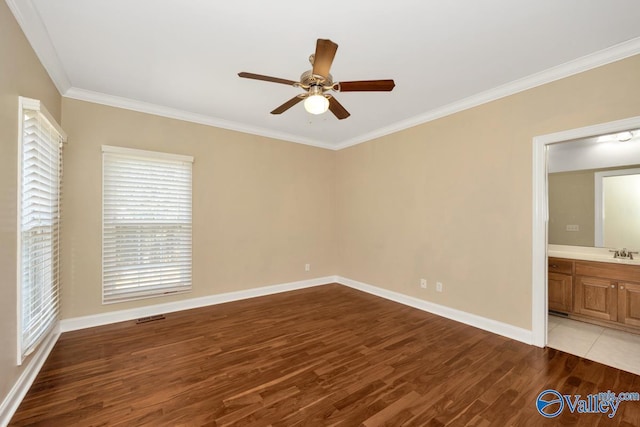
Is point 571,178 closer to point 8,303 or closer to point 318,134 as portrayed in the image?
point 318,134

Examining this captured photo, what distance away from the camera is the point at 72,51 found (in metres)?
2.38

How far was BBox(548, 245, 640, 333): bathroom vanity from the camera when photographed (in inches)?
116

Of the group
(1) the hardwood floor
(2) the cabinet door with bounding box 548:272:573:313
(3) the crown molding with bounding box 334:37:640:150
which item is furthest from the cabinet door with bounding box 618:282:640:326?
(3) the crown molding with bounding box 334:37:640:150

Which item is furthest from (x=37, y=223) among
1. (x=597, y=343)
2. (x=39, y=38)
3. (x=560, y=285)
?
(x=560, y=285)

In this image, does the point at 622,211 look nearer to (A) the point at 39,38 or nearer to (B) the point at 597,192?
(B) the point at 597,192

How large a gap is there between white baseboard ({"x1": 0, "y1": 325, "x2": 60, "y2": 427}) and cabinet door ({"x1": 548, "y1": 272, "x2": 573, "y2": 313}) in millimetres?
5338

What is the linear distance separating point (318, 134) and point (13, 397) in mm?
4424

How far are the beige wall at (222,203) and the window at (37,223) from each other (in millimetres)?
341

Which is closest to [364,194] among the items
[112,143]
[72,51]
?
[112,143]

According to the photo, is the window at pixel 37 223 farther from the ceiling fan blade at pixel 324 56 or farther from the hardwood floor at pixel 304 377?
the ceiling fan blade at pixel 324 56

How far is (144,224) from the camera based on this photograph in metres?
3.45

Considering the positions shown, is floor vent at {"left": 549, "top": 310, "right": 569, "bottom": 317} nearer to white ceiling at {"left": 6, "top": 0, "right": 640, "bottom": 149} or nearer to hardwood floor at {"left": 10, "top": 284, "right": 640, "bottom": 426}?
hardwood floor at {"left": 10, "top": 284, "right": 640, "bottom": 426}

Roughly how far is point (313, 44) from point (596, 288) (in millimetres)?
4153

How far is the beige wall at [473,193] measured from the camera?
2555 mm
